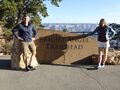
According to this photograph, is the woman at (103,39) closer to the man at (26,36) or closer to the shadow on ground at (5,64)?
the man at (26,36)

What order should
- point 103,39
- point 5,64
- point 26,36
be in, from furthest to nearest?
point 5,64, point 103,39, point 26,36

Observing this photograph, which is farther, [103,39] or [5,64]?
[5,64]

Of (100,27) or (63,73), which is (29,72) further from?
(100,27)

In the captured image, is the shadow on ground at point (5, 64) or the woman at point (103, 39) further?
the shadow on ground at point (5, 64)

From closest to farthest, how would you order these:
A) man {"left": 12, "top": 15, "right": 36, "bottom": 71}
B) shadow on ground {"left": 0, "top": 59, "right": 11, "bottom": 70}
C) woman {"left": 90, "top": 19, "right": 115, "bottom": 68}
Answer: man {"left": 12, "top": 15, "right": 36, "bottom": 71}, woman {"left": 90, "top": 19, "right": 115, "bottom": 68}, shadow on ground {"left": 0, "top": 59, "right": 11, "bottom": 70}

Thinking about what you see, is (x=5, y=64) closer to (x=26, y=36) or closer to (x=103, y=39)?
(x=26, y=36)

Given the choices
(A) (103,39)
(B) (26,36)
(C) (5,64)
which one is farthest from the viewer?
(C) (5,64)

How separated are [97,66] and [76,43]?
1718 millimetres

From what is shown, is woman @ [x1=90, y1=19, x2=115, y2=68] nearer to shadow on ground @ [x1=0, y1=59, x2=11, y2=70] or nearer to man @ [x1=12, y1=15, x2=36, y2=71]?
man @ [x1=12, y1=15, x2=36, y2=71]

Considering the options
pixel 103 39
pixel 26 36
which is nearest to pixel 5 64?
pixel 26 36

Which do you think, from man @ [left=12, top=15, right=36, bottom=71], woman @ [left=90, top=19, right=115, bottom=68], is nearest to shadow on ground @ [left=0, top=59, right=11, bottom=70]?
man @ [left=12, top=15, right=36, bottom=71]

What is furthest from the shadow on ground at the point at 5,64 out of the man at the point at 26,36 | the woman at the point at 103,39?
the woman at the point at 103,39

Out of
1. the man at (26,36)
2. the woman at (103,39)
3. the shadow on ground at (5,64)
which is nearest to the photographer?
the man at (26,36)

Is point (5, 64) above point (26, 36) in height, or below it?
below
